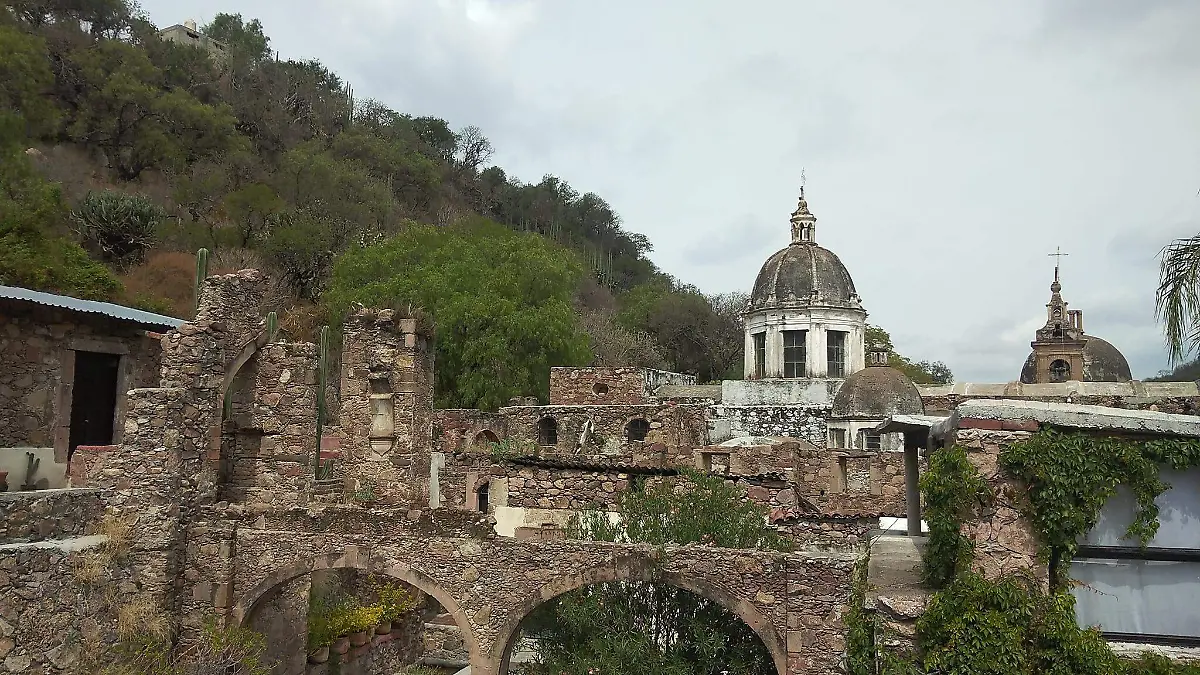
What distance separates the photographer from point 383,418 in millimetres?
A: 12094

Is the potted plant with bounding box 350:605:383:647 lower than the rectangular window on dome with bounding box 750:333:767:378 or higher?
lower

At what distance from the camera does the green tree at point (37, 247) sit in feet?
54.1

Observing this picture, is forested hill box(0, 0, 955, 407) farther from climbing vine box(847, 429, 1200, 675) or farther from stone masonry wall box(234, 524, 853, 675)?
climbing vine box(847, 429, 1200, 675)

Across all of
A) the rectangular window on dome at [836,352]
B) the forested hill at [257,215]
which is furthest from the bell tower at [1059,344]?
the forested hill at [257,215]

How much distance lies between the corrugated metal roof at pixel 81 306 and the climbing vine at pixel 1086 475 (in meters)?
10.3

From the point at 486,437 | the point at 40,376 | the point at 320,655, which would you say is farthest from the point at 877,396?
the point at 40,376

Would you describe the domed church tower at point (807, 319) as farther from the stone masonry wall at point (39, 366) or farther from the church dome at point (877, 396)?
the stone masonry wall at point (39, 366)

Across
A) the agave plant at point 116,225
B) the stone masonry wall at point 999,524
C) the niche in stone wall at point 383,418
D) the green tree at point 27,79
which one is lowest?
the stone masonry wall at point 999,524

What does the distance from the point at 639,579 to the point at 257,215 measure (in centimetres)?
2601

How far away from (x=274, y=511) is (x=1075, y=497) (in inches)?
337

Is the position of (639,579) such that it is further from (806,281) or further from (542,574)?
(806,281)

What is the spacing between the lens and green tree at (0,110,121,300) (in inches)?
649

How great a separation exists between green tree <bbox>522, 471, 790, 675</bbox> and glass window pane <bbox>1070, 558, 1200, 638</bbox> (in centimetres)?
369

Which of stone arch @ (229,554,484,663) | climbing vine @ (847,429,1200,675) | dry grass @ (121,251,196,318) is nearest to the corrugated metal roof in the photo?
stone arch @ (229,554,484,663)
